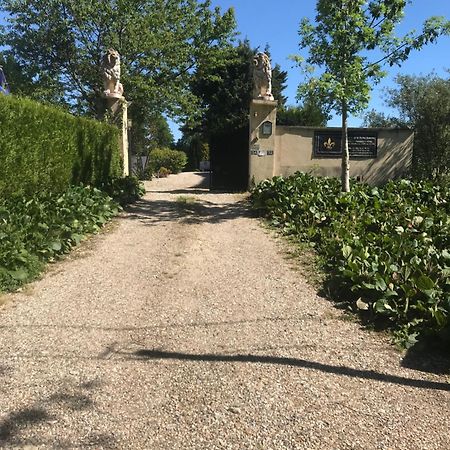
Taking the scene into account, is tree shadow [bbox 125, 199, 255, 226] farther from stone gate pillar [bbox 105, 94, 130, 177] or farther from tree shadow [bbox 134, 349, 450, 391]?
tree shadow [bbox 134, 349, 450, 391]

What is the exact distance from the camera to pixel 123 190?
12.0 metres

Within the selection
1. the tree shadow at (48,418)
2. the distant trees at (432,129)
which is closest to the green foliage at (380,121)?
the distant trees at (432,129)

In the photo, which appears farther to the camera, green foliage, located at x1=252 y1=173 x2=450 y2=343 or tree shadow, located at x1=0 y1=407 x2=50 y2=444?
green foliage, located at x1=252 y1=173 x2=450 y2=343

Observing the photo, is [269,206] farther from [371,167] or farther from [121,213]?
[371,167]

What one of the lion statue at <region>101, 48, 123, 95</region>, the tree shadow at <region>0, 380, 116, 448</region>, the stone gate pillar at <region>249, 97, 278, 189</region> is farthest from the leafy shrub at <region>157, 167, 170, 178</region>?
the tree shadow at <region>0, 380, 116, 448</region>

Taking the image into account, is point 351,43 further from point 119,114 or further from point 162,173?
point 162,173

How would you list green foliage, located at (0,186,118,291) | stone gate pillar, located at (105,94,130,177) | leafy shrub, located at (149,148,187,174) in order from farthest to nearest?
leafy shrub, located at (149,148,187,174) → stone gate pillar, located at (105,94,130,177) → green foliage, located at (0,186,118,291)

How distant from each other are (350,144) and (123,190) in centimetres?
686

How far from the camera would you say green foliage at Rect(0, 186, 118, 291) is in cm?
561

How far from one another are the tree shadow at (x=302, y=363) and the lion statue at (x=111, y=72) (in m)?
11.9

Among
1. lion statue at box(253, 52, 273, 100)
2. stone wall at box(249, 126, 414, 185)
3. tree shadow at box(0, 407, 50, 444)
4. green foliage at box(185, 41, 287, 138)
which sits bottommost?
tree shadow at box(0, 407, 50, 444)

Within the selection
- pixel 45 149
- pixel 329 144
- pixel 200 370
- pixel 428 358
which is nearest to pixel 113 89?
pixel 329 144

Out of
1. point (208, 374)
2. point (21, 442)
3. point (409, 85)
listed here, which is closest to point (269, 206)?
point (208, 374)

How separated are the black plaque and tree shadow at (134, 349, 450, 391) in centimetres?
1090
